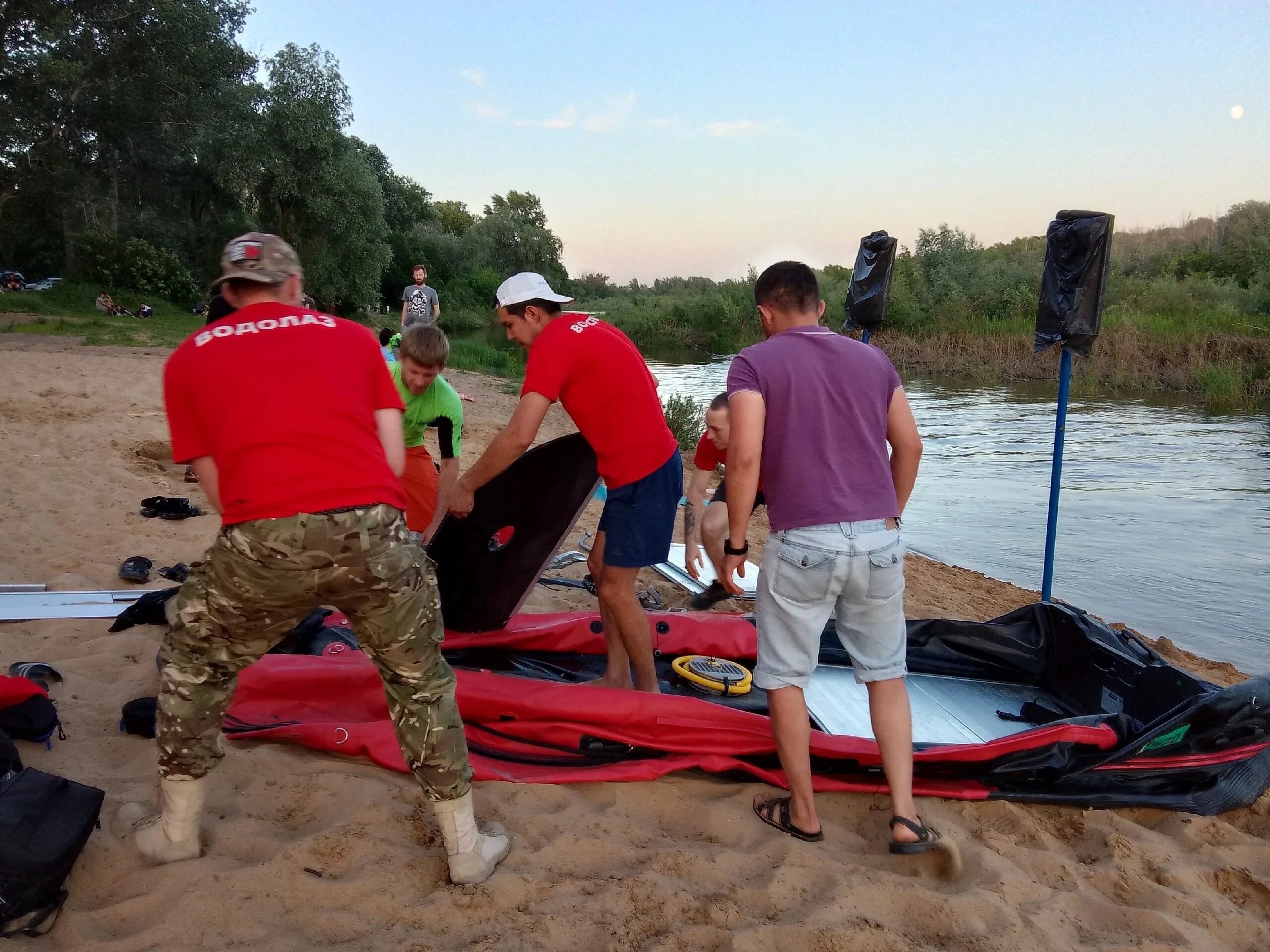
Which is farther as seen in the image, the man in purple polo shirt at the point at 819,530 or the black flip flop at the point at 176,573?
the black flip flop at the point at 176,573

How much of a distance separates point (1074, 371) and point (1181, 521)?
574 inches

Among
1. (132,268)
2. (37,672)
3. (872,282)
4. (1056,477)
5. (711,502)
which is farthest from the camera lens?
(132,268)

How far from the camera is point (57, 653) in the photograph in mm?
4383

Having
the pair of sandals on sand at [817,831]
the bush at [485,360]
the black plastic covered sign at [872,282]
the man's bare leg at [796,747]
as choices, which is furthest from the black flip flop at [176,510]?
the bush at [485,360]

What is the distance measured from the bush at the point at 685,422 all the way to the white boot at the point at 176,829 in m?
10.7

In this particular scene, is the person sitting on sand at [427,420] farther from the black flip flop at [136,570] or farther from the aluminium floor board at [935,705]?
the aluminium floor board at [935,705]

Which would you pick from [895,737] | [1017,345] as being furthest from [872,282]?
[1017,345]

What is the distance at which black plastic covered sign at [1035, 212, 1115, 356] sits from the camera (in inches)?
219

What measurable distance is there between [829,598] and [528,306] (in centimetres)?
194

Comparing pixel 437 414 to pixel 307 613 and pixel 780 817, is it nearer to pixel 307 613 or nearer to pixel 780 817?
pixel 307 613

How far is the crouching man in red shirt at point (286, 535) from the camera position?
2396 mm

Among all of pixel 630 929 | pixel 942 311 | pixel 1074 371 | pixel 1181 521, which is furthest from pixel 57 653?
pixel 942 311

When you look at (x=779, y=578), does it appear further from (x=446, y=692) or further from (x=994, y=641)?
(x=994, y=641)

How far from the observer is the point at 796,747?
3.15 m
